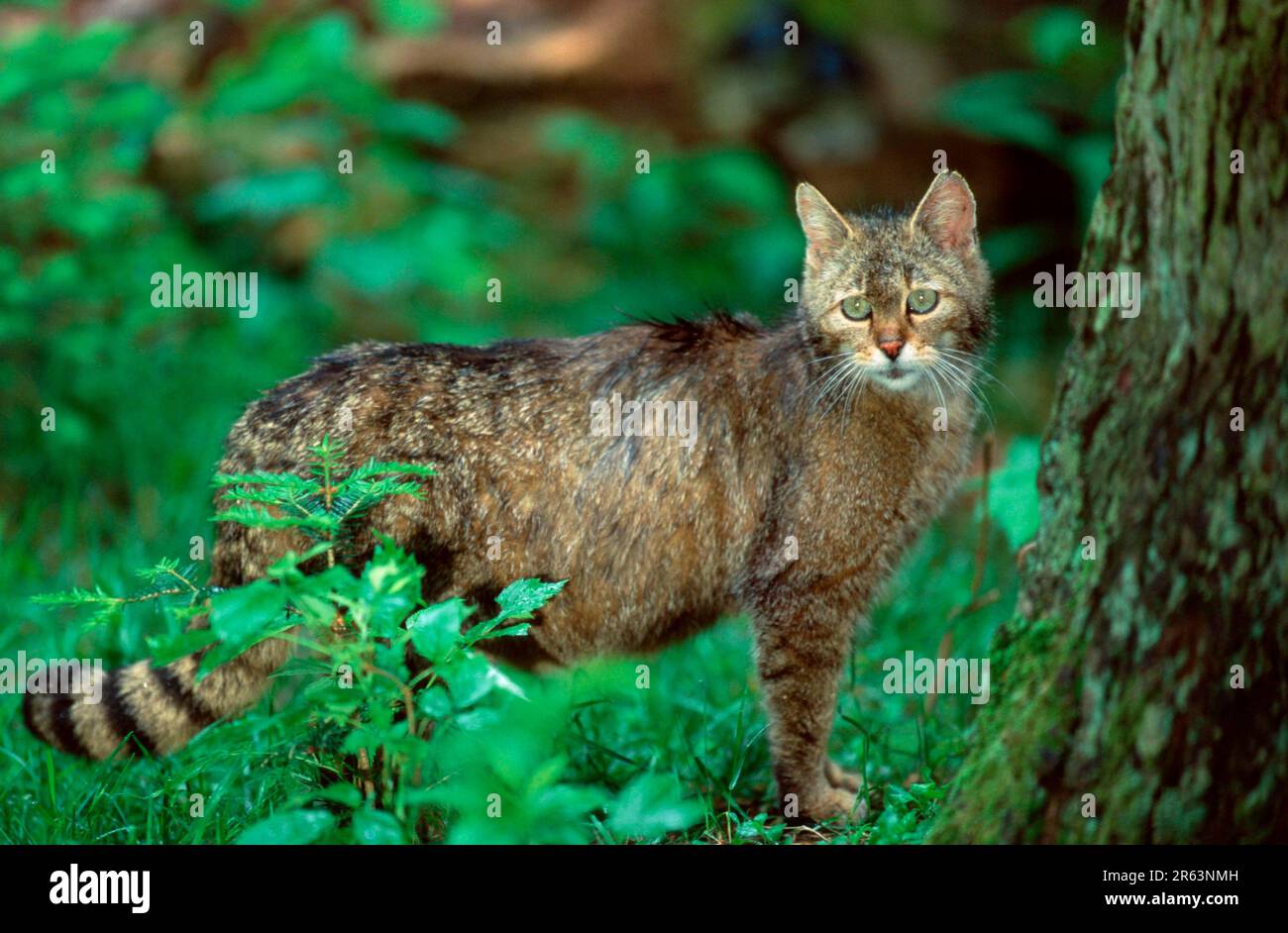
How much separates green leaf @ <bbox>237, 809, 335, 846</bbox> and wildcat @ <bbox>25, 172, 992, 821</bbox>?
122 centimetres

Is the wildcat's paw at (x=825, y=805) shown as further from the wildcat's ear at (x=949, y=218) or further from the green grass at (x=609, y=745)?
the wildcat's ear at (x=949, y=218)

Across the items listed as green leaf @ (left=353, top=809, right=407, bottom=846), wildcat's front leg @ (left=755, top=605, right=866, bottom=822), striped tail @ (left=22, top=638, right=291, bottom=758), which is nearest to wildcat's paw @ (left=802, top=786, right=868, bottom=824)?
wildcat's front leg @ (left=755, top=605, right=866, bottom=822)

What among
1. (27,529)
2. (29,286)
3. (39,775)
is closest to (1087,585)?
(39,775)

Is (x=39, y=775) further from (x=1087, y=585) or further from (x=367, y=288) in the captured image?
(x=367, y=288)

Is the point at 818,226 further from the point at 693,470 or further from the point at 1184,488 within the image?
the point at 1184,488

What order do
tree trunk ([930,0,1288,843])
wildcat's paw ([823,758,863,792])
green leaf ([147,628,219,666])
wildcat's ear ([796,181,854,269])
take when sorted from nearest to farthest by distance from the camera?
tree trunk ([930,0,1288,843]) → green leaf ([147,628,219,666]) → wildcat's ear ([796,181,854,269]) → wildcat's paw ([823,758,863,792])

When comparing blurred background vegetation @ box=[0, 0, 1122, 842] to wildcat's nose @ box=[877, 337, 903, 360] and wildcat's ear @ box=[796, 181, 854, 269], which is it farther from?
wildcat's ear @ box=[796, 181, 854, 269]

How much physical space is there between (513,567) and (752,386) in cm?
105

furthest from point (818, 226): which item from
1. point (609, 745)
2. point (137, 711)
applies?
point (137, 711)

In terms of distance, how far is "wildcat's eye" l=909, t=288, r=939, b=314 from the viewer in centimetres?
451

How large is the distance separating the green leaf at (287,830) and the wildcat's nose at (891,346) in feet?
7.52

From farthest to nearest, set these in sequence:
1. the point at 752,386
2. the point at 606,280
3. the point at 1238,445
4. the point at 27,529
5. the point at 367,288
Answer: the point at 606,280 < the point at 367,288 < the point at 27,529 < the point at 752,386 < the point at 1238,445

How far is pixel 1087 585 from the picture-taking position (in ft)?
11.0

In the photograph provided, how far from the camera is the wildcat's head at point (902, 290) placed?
4.49 m
